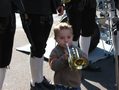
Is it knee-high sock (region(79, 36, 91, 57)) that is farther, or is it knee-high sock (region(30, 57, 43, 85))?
knee-high sock (region(79, 36, 91, 57))

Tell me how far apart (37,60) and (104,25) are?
295 cm

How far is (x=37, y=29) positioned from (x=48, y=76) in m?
1.23

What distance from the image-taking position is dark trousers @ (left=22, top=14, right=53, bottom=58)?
4020mm

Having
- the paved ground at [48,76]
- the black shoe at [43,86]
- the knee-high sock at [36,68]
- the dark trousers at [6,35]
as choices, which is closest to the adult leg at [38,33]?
the knee-high sock at [36,68]

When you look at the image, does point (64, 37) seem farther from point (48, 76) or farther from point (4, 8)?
point (48, 76)

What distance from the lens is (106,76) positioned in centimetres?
511

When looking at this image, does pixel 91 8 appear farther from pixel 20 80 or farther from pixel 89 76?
pixel 20 80

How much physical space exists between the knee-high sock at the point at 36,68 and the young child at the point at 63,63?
2.50 feet

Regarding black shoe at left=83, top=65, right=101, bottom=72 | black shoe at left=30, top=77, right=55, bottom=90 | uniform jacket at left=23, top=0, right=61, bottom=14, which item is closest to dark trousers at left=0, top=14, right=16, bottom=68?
uniform jacket at left=23, top=0, right=61, bottom=14

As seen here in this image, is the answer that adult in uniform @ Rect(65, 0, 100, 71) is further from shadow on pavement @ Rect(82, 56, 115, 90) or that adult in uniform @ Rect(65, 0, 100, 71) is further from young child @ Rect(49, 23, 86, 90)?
young child @ Rect(49, 23, 86, 90)

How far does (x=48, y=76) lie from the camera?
511cm

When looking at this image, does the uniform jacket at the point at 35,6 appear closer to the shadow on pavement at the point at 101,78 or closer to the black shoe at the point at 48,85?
the black shoe at the point at 48,85

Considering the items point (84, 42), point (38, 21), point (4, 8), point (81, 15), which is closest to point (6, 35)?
point (4, 8)

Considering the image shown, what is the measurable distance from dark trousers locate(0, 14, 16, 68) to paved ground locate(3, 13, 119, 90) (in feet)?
4.21
